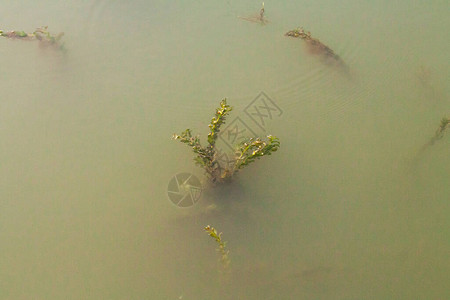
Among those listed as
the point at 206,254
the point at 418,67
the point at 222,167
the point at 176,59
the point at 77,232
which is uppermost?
the point at 176,59

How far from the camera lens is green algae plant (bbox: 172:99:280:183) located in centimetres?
214

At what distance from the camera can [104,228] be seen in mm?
2344

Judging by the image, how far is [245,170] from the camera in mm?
2461

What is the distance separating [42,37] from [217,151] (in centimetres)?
178

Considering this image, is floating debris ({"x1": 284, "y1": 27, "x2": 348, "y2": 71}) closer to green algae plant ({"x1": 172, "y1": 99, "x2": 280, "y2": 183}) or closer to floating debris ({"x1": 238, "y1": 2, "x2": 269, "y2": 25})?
floating debris ({"x1": 238, "y1": 2, "x2": 269, "y2": 25})


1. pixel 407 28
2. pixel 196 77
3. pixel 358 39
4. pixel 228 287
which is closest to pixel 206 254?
pixel 228 287

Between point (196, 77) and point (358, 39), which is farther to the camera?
point (358, 39)

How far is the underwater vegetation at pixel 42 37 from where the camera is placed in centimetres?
286

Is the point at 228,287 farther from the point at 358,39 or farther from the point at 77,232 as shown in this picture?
the point at 358,39

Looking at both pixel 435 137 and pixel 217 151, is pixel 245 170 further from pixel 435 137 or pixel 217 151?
pixel 435 137

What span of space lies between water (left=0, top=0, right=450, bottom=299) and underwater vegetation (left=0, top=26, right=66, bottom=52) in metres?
0.06

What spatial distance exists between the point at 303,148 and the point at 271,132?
0.26 m

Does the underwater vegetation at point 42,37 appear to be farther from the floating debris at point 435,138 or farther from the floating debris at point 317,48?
the floating debris at point 435,138

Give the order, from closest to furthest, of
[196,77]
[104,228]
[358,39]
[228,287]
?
[228,287]
[104,228]
[196,77]
[358,39]
